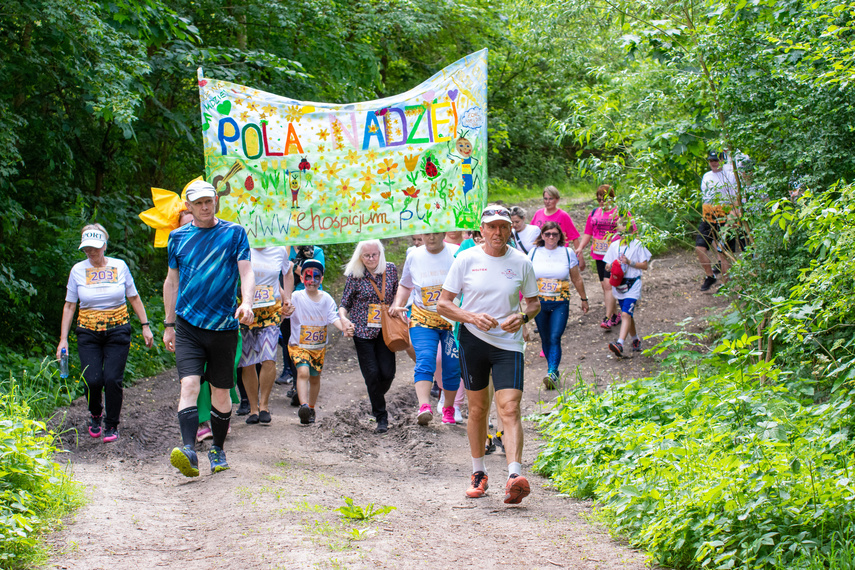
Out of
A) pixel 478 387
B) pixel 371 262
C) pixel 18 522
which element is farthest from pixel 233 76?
pixel 18 522

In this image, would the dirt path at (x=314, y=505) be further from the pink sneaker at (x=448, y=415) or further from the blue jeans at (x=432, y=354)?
the blue jeans at (x=432, y=354)

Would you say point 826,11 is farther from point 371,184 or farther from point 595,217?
point 595,217

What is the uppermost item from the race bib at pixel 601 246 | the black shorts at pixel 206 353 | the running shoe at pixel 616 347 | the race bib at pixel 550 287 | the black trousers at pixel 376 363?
the race bib at pixel 601 246

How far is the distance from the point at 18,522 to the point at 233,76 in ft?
27.1

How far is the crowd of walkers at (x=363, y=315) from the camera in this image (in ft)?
18.3

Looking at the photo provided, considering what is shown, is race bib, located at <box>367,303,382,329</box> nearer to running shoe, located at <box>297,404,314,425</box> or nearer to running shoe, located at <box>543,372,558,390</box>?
running shoe, located at <box>297,404,314,425</box>

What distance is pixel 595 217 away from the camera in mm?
11297

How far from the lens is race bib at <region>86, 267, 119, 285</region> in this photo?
759 cm

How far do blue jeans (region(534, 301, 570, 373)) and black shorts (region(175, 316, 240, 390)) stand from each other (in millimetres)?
4219

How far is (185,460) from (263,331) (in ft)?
8.42

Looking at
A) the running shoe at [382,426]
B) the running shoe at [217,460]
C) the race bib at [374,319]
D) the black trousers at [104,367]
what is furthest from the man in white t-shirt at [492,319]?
the black trousers at [104,367]

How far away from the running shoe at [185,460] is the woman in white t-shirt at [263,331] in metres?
2.21

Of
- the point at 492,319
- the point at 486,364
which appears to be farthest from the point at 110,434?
the point at 492,319

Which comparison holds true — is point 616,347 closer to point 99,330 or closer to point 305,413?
point 305,413
